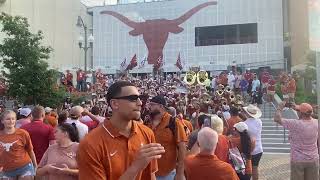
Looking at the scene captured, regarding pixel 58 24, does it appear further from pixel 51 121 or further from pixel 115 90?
pixel 115 90

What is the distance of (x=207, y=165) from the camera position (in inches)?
190

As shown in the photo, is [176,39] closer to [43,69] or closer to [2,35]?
[2,35]

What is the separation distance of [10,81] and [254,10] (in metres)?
31.6

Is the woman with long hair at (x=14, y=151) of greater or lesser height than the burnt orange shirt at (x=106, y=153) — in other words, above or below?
below

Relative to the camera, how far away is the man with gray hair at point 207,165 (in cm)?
480

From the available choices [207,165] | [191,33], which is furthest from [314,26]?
[191,33]

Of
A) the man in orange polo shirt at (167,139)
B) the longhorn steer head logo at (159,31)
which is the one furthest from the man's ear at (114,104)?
the longhorn steer head logo at (159,31)

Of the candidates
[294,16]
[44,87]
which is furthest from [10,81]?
[294,16]

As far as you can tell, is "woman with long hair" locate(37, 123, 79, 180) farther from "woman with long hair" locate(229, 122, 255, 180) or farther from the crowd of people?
"woman with long hair" locate(229, 122, 255, 180)

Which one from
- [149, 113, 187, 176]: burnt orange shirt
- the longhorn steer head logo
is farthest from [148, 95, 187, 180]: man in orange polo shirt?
the longhorn steer head logo

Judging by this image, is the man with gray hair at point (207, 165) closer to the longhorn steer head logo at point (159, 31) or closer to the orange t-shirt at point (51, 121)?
the orange t-shirt at point (51, 121)

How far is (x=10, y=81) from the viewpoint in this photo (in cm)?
2278

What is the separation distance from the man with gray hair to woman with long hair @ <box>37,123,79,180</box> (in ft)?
4.10

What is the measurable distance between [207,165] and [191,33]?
4778 cm
